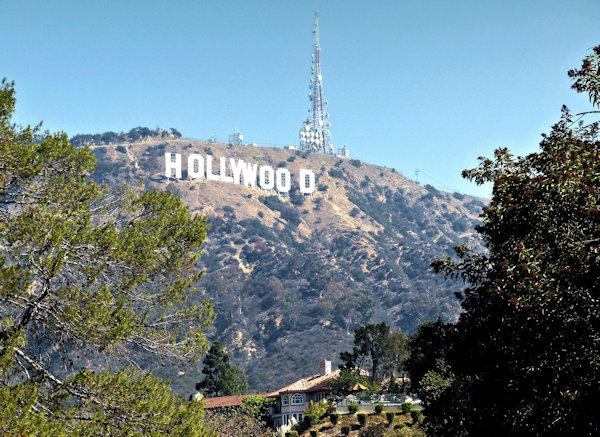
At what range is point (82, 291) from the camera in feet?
70.4

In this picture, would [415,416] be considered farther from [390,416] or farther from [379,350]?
[379,350]

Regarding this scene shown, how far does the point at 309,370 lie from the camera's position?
588ft

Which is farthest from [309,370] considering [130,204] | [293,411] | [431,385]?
[130,204]

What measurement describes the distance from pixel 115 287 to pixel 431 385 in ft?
63.4

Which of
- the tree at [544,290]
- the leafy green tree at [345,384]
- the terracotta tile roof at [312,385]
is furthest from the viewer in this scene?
the terracotta tile roof at [312,385]

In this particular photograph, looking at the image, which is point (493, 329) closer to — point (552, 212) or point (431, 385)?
point (552, 212)

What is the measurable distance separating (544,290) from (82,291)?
38.1 ft

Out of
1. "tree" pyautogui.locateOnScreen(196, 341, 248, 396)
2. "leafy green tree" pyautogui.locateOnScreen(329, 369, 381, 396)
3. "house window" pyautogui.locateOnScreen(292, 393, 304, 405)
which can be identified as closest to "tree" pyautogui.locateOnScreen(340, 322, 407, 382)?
"house window" pyautogui.locateOnScreen(292, 393, 304, 405)

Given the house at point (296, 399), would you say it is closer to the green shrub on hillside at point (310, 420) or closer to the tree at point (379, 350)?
the tree at point (379, 350)

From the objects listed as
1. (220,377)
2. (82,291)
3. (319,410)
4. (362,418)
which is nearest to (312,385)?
(319,410)

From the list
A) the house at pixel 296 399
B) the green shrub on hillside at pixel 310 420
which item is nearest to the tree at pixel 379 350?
the house at pixel 296 399

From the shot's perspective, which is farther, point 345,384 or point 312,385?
point 312,385

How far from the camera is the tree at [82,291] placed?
2072cm

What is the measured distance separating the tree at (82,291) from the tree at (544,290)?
8543 mm
